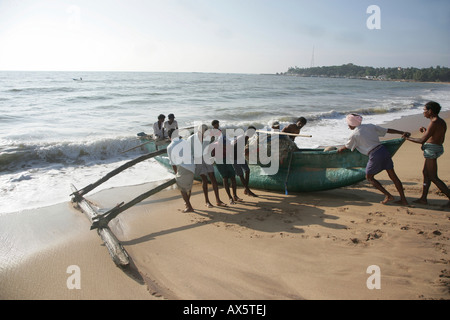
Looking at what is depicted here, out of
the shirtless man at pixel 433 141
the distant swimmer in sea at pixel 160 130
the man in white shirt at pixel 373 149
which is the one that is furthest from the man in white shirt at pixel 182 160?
the shirtless man at pixel 433 141

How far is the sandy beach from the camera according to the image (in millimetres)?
3018

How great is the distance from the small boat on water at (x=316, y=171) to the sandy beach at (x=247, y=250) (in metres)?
0.29

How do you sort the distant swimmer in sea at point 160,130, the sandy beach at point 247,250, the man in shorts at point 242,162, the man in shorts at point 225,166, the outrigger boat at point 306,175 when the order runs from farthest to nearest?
1. the distant swimmer in sea at point 160,130
2. the man in shorts at point 242,162
3. the man in shorts at point 225,166
4. the outrigger boat at point 306,175
5. the sandy beach at point 247,250

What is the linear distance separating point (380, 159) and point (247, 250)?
2.61 metres

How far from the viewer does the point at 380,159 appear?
468 centimetres

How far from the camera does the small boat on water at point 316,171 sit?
5.11m

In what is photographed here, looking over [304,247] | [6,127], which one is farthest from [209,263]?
[6,127]

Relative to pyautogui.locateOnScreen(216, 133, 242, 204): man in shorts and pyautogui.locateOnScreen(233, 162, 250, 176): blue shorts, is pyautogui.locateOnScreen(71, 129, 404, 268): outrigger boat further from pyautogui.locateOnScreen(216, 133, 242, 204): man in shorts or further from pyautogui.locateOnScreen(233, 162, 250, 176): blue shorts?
pyautogui.locateOnScreen(216, 133, 242, 204): man in shorts

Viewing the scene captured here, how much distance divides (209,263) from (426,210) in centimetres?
343

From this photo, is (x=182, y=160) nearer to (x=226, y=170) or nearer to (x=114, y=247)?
(x=226, y=170)

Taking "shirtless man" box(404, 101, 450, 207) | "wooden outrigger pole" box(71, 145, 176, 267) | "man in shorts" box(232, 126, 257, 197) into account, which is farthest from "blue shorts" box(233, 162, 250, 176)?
"shirtless man" box(404, 101, 450, 207)

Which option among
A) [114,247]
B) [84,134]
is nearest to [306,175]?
[114,247]

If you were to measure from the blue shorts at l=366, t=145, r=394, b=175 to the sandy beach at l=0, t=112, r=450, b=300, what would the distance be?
0.63 meters

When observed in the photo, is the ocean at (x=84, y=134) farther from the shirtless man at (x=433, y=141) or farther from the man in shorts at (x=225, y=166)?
the shirtless man at (x=433, y=141)
